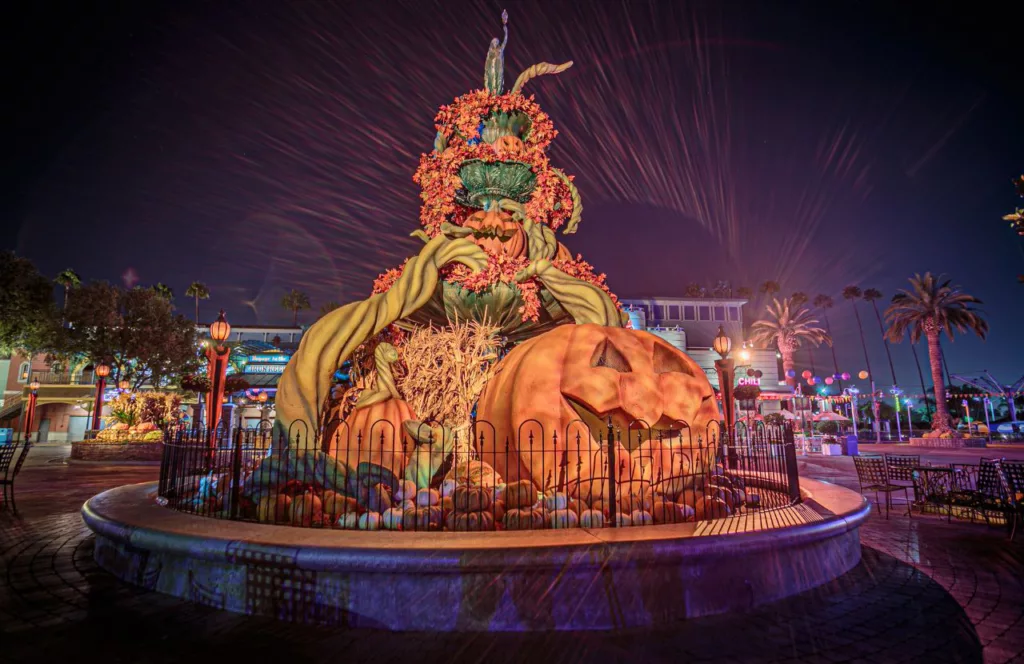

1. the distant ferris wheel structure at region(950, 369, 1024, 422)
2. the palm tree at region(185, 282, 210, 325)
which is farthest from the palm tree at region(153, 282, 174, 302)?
the distant ferris wheel structure at region(950, 369, 1024, 422)

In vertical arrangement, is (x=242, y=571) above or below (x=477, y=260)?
below

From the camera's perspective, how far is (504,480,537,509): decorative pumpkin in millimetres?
6492

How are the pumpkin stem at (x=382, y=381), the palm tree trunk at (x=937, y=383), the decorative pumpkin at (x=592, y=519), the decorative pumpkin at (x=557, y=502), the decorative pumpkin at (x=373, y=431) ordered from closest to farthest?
the decorative pumpkin at (x=592, y=519) < the decorative pumpkin at (x=557, y=502) < the decorative pumpkin at (x=373, y=431) < the pumpkin stem at (x=382, y=381) < the palm tree trunk at (x=937, y=383)

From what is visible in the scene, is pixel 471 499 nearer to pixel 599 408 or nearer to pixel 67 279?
pixel 599 408

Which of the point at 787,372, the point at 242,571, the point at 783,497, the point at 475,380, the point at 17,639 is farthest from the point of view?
the point at 787,372

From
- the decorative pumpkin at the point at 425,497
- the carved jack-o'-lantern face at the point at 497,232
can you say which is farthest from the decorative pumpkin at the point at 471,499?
the carved jack-o'-lantern face at the point at 497,232

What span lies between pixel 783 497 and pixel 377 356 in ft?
22.0

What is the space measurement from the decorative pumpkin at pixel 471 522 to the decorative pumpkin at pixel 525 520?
19 cm

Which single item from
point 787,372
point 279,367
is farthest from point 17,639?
point 787,372

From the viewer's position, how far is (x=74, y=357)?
1475 inches

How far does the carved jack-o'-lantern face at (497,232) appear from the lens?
30.5 feet

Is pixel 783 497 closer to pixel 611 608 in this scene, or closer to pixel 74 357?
pixel 611 608

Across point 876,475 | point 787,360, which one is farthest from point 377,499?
point 787,360

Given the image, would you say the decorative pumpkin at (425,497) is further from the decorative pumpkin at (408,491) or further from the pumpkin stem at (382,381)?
the pumpkin stem at (382,381)
